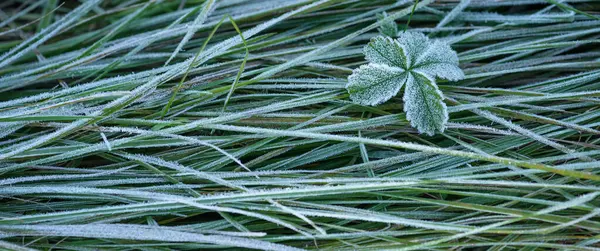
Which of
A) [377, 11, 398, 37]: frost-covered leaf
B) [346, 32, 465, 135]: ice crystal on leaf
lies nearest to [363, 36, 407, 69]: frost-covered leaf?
[346, 32, 465, 135]: ice crystal on leaf

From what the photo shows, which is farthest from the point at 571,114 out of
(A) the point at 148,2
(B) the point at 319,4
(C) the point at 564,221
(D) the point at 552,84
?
(A) the point at 148,2

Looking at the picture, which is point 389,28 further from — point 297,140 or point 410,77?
point 297,140

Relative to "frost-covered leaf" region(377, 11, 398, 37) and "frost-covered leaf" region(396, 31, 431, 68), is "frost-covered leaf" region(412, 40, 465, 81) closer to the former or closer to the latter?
"frost-covered leaf" region(396, 31, 431, 68)

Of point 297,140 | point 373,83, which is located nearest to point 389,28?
point 373,83

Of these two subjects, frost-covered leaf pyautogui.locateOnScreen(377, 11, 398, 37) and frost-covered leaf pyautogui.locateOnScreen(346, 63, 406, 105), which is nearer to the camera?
frost-covered leaf pyautogui.locateOnScreen(346, 63, 406, 105)

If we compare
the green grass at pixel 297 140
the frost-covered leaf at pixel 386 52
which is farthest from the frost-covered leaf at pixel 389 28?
the frost-covered leaf at pixel 386 52
